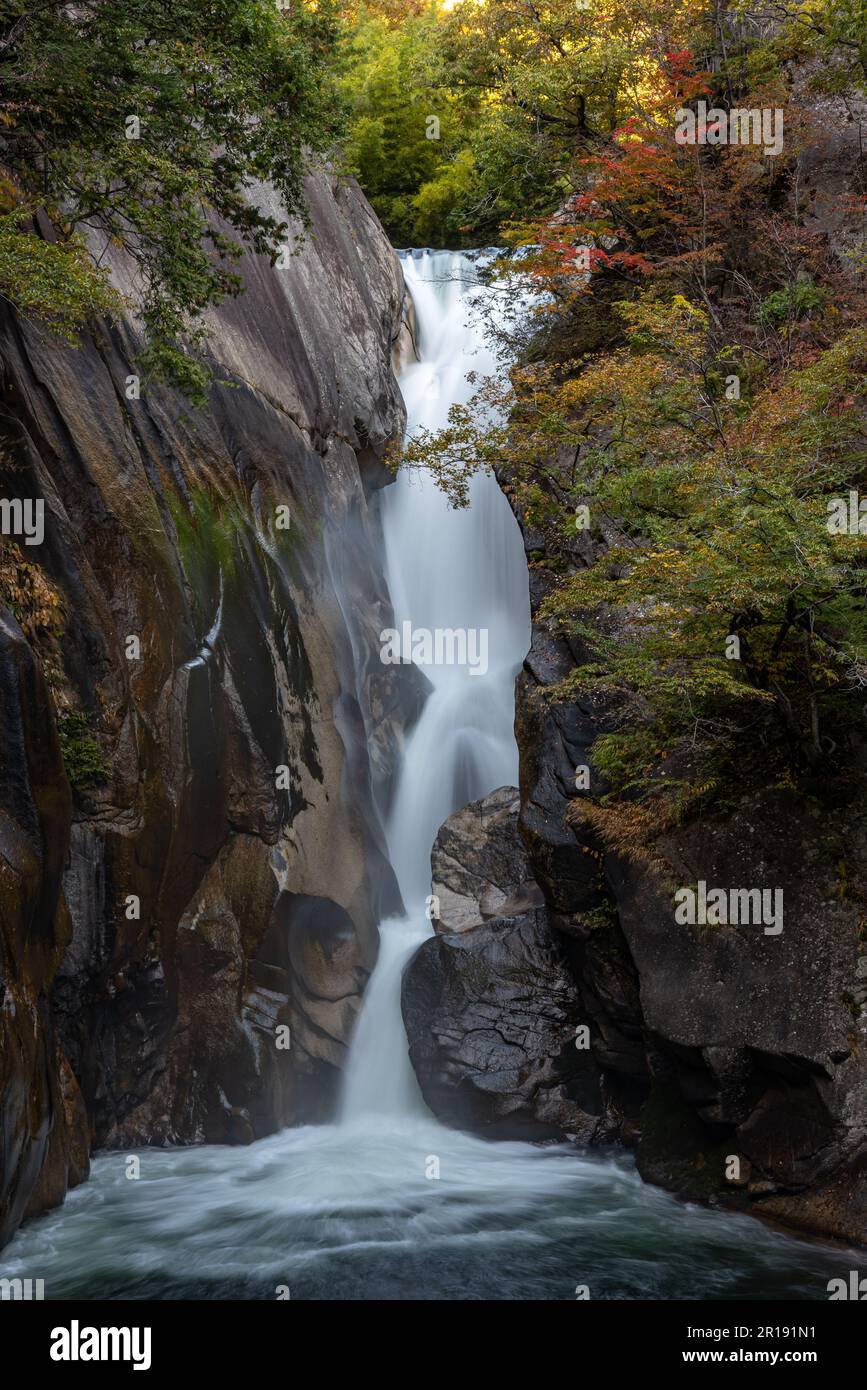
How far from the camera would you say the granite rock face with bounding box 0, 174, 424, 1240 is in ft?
28.1

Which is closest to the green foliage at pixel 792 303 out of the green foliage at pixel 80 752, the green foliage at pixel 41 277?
the green foliage at pixel 41 277

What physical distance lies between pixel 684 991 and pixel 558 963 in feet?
10.9

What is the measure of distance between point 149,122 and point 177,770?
650 cm

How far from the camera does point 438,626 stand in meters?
21.5

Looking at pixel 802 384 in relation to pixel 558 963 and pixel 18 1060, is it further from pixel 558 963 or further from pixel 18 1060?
pixel 18 1060

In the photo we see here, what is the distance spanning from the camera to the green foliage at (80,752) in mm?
10156

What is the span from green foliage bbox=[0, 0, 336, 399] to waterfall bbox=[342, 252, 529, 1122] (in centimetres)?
769

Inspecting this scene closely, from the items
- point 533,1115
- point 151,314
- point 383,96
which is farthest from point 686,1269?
point 383,96

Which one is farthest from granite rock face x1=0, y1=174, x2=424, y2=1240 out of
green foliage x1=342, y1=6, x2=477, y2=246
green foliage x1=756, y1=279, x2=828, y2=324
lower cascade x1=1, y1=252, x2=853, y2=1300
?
green foliage x1=342, y1=6, x2=477, y2=246

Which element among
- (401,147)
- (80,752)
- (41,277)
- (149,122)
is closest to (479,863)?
(80,752)

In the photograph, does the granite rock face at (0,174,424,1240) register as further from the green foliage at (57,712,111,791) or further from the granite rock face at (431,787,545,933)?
the granite rock face at (431,787,545,933)

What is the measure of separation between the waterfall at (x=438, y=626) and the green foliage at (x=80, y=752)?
5.80 m

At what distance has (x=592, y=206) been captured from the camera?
15.0m

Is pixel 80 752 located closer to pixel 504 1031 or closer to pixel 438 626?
pixel 504 1031
